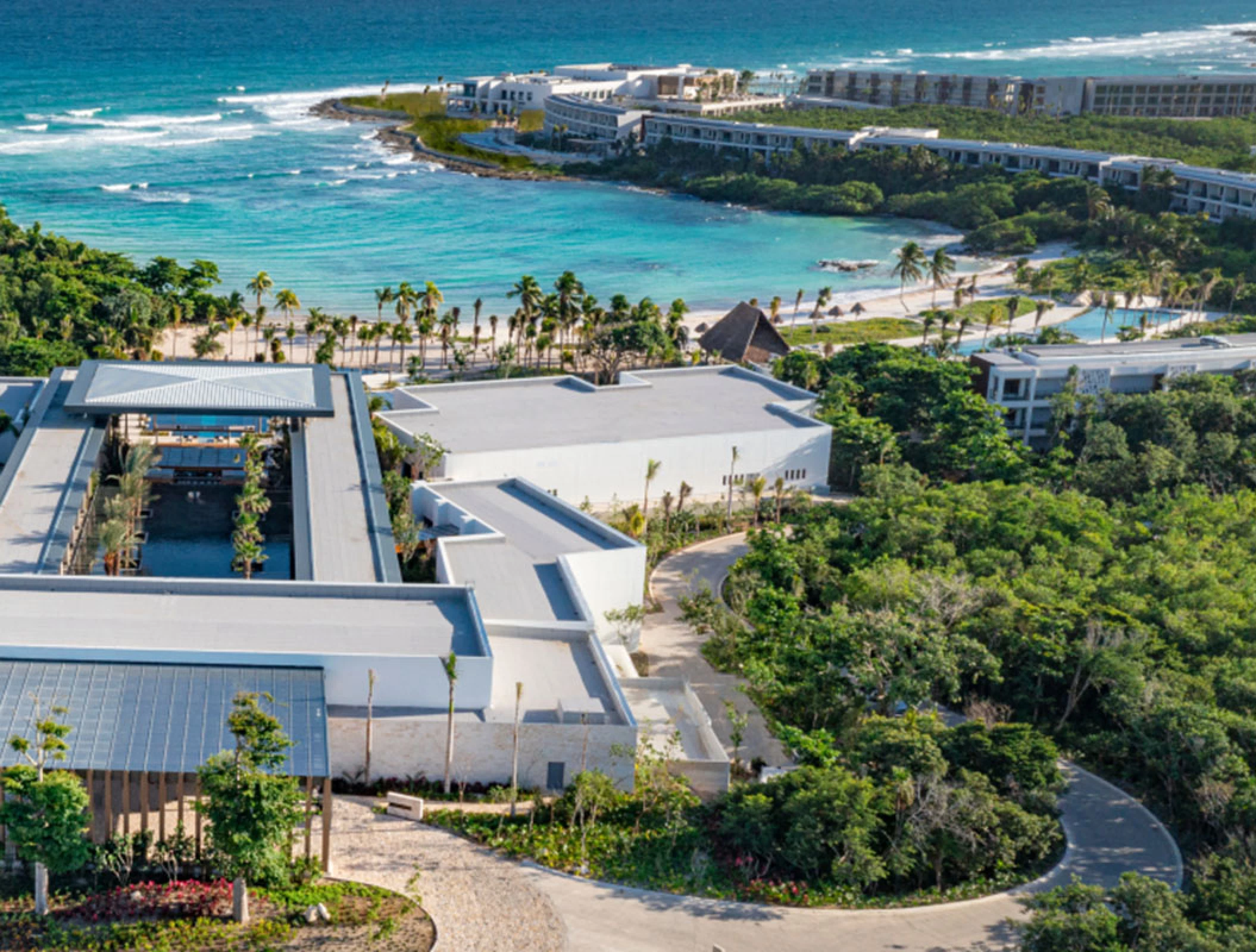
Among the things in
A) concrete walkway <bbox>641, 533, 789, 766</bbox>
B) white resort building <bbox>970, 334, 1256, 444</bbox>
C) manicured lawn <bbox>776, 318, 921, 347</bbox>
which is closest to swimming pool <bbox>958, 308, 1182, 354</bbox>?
manicured lawn <bbox>776, 318, 921, 347</bbox>

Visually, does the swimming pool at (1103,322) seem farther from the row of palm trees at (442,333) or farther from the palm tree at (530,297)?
the palm tree at (530,297)

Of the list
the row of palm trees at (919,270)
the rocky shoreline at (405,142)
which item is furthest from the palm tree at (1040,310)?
the rocky shoreline at (405,142)

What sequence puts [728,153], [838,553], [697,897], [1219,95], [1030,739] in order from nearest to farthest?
[697,897] < [1030,739] < [838,553] < [728,153] < [1219,95]

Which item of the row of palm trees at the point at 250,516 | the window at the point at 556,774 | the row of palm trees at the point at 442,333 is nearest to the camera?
the window at the point at 556,774

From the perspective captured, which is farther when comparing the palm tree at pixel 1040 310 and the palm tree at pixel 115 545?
the palm tree at pixel 1040 310

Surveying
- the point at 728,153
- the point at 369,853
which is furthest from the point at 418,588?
the point at 728,153

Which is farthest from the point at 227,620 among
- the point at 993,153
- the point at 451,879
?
the point at 993,153

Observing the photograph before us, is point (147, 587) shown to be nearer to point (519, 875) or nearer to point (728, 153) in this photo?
point (519, 875)
